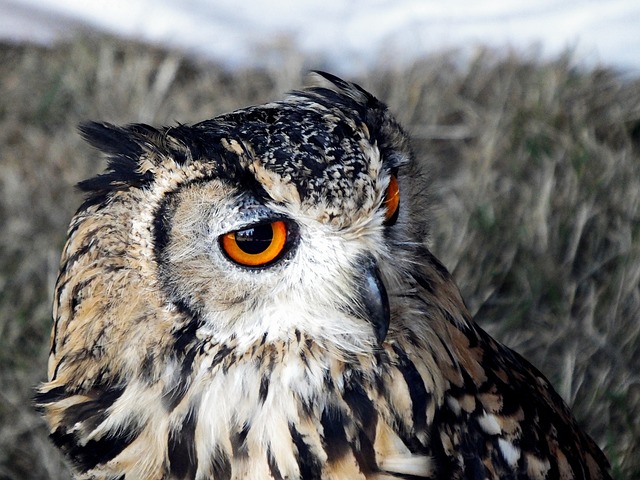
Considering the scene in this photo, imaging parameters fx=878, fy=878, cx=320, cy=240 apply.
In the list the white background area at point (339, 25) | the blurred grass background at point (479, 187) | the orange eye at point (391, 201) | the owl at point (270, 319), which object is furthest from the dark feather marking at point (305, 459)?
the white background area at point (339, 25)

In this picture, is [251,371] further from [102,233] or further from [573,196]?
[573,196]

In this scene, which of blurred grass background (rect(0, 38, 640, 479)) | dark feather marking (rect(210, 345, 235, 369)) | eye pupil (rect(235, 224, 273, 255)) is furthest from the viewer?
blurred grass background (rect(0, 38, 640, 479))

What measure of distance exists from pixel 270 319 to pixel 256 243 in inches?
5.4

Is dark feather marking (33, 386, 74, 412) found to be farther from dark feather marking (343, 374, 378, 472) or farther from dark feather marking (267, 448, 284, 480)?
dark feather marking (343, 374, 378, 472)

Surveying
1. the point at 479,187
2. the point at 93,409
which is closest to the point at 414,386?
the point at 93,409

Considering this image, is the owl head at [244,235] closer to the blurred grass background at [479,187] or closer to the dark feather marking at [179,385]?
the dark feather marking at [179,385]

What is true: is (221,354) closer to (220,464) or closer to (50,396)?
(220,464)

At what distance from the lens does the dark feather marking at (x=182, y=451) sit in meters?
1.49

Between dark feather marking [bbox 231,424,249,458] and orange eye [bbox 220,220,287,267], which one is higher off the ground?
orange eye [bbox 220,220,287,267]

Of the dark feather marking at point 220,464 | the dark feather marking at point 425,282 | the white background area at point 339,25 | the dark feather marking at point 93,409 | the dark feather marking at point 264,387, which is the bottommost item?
the dark feather marking at point 220,464

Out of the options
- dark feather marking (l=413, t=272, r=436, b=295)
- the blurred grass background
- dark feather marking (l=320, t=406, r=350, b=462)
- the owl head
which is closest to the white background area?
the blurred grass background

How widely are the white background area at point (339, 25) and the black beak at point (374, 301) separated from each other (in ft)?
8.29

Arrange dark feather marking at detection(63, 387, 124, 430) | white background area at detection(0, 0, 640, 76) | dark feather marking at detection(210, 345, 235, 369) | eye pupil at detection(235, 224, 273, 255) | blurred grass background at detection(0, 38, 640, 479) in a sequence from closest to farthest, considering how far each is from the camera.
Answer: eye pupil at detection(235, 224, 273, 255), dark feather marking at detection(210, 345, 235, 369), dark feather marking at detection(63, 387, 124, 430), blurred grass background at detection(0, 38, 640, 479), white background area at detection(0, 0, 640, 76)

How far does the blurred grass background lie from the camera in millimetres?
2631
